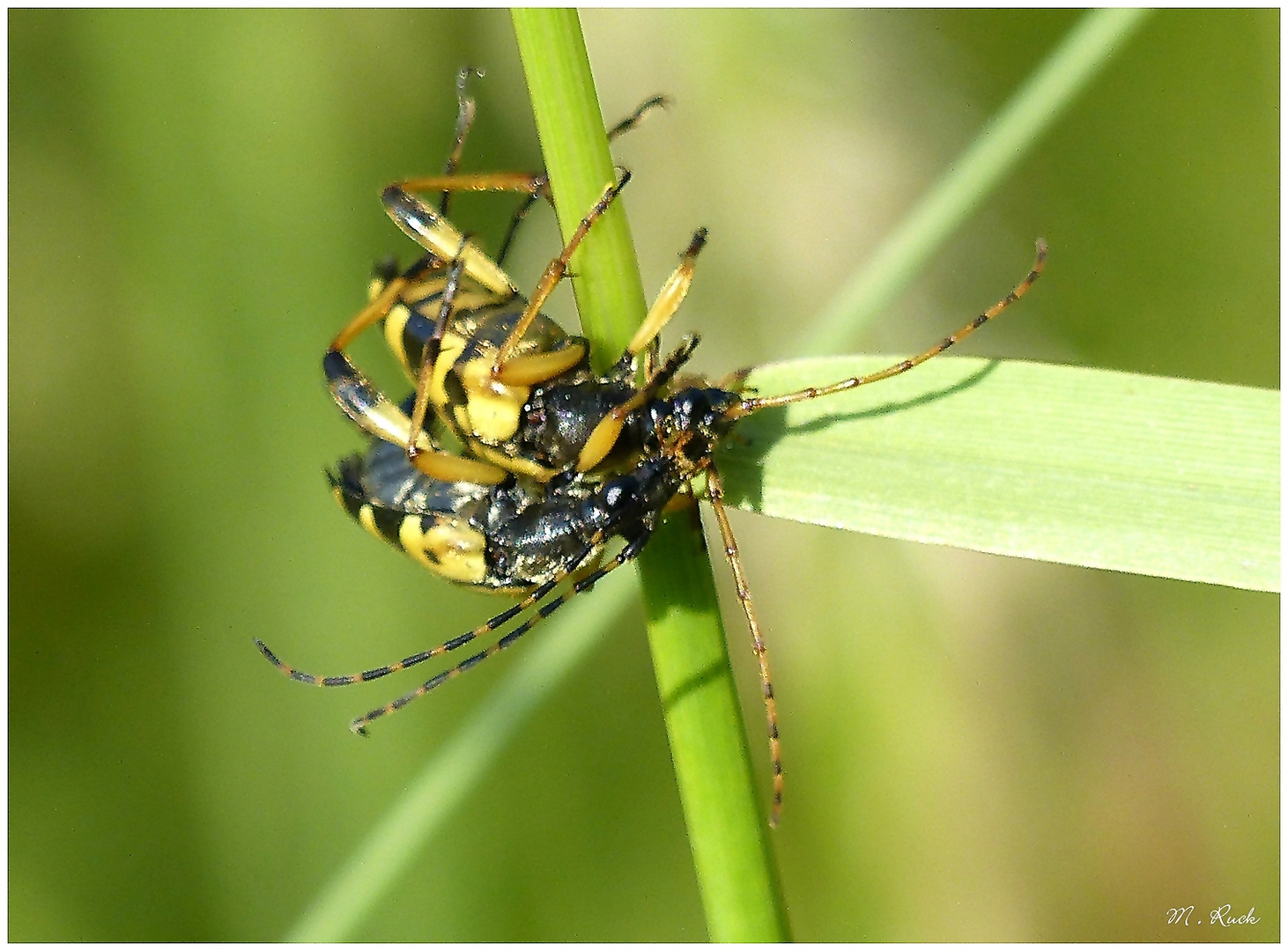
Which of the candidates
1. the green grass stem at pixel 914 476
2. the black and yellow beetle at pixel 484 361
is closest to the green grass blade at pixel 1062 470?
the green grass stem at pixel 914 476

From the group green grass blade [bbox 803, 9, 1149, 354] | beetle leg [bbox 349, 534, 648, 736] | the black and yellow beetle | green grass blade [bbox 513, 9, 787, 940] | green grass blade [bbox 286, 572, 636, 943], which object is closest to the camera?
green grass blade [bbox 513, 9, 787, 940]

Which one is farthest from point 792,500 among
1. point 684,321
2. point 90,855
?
point 90,855

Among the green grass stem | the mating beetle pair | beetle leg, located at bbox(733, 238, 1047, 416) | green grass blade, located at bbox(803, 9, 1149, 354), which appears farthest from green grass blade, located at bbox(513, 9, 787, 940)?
green grass blade, located at bbox(803, 9, 1149, 354)

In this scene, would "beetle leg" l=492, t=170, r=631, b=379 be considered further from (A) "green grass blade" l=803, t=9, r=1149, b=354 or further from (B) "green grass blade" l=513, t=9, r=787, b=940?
(A) "green grass blade" l=803, t=9, r=1149, b=354

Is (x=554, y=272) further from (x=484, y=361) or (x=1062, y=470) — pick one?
(x=1062, y=470)

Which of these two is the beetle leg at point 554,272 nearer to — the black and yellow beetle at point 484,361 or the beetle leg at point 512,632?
the black and yellow beetle at point 484,361
